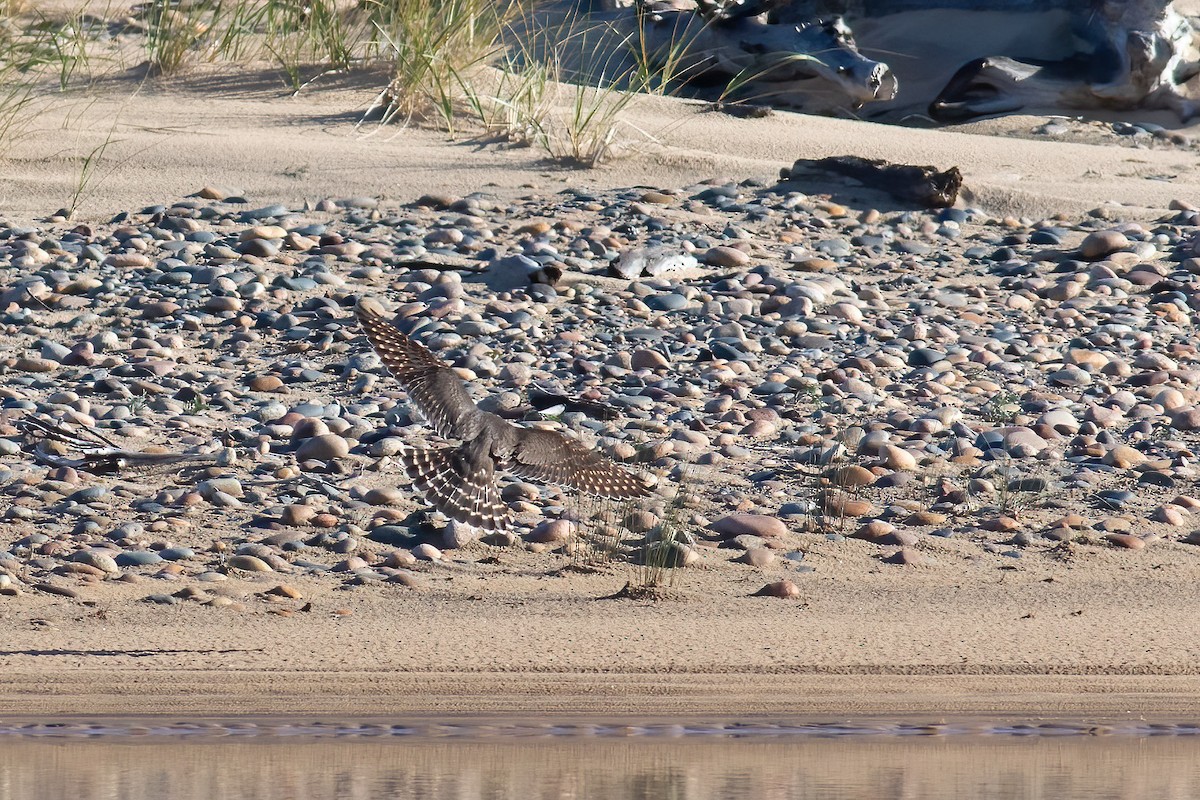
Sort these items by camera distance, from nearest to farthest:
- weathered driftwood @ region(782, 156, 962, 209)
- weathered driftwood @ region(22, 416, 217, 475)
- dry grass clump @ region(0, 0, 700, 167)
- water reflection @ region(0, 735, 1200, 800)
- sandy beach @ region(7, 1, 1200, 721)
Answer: water reflection @ region(0, 735, 1200, 800), sandy beach @ region(7, 1, 1200, 721), weathered driftwood @ region(22, 416, 217, 475), weathered driftwood @ region(782, 156, 962, 209), dry grass clump @ region(0, 0, 700, 167)

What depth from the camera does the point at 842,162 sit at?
8938 mm

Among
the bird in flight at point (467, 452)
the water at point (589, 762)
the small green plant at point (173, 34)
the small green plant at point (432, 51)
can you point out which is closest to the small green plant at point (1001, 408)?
the bird in flight at point (467, 452)

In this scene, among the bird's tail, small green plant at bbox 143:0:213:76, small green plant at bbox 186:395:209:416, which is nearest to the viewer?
the bird's tail

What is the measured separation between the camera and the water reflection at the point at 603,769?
11.6 feet

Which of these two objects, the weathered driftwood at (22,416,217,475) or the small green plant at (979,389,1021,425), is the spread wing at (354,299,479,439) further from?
the small green plant at (979,389,1021,425)

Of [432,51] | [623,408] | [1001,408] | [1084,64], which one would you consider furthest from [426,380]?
[1084,64]

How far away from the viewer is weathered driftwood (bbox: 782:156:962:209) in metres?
8.62

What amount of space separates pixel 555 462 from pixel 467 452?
252 mm

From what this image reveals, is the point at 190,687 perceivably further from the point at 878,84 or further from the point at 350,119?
the point at 878,84

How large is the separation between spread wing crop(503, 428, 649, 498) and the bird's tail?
100 mm

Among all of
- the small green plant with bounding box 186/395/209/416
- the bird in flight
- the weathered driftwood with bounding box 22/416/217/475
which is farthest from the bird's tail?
the small green plant with bounding box 186/395/209/416

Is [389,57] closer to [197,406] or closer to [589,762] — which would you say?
[197,406]

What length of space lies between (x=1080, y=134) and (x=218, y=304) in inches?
222

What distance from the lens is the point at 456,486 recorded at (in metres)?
4.88
